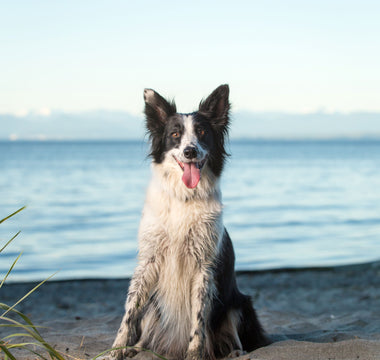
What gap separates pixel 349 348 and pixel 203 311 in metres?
1.24

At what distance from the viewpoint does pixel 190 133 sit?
420 cm

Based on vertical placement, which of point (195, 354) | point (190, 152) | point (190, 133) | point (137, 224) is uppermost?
point (190, 133)

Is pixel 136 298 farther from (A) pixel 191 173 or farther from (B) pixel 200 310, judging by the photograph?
(A) pixel 191 173

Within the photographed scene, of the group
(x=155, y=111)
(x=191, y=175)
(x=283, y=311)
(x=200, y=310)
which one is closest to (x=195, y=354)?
(x=200, y=310)

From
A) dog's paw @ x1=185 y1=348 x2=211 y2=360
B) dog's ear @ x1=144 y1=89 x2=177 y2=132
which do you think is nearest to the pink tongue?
dog's ear @ x1=144 y1=89 x2=177 y2=132

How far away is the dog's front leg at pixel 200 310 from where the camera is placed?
160 inches

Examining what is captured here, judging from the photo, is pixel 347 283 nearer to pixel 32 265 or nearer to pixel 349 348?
pixel 349 348

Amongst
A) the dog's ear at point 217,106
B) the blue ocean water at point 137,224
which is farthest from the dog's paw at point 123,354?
the dog's ear at point 217,106

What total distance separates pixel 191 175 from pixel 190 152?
20 centimetres

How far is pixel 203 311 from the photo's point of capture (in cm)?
410

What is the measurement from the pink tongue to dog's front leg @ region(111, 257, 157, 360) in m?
0.70

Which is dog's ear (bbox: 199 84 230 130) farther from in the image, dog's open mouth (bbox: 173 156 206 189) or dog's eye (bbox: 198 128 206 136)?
dog's open mouth (bbox: 173 156 206 189)

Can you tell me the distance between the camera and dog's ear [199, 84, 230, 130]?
14.6 ft

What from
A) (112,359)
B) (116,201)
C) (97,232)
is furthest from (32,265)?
(116,201)
